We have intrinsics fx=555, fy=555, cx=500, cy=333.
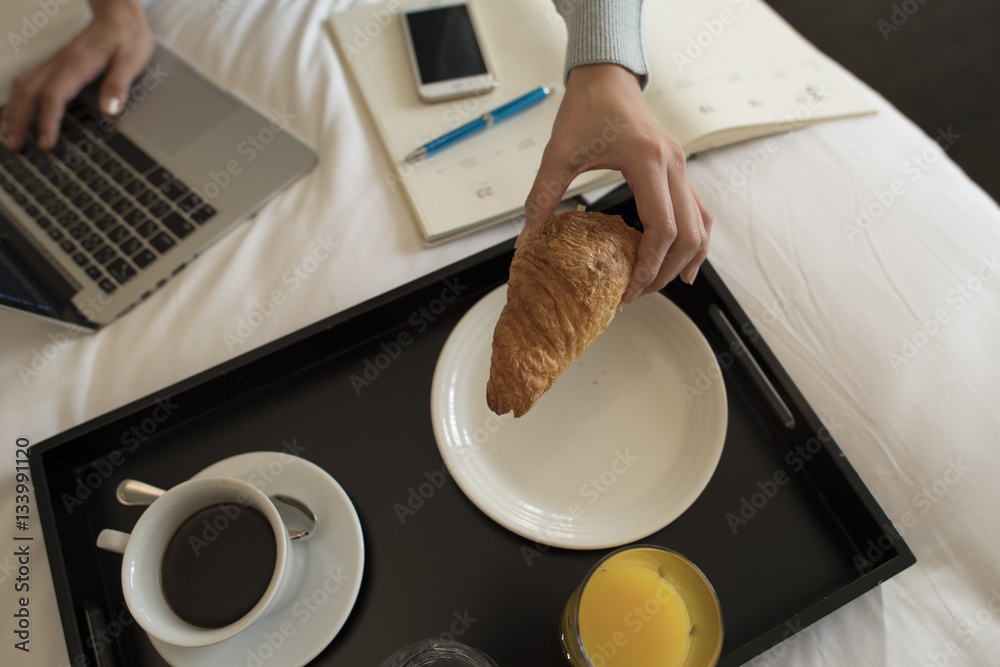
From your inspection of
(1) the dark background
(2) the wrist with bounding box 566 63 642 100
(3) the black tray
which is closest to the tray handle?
(3) the black tray

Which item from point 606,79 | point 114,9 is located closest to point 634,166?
point 606,79

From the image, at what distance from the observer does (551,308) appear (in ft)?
2.08

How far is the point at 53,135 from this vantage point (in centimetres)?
91

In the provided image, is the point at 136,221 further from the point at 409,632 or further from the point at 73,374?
the point at 409,632

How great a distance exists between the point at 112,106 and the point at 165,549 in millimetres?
759

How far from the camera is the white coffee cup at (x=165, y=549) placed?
0.53m

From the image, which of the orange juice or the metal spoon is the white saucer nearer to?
the metal spoon

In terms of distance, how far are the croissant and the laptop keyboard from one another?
55 centimetres

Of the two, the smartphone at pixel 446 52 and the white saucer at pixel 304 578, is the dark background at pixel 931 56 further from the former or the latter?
the white saucer at pixel 304 578

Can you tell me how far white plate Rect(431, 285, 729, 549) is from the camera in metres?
0.66

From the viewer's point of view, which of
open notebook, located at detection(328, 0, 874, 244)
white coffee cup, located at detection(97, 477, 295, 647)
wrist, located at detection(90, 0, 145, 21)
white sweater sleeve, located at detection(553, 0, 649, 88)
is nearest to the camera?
white coffee cup, located at detection(97, 477, 295, 647)

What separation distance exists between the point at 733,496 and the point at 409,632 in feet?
1.39

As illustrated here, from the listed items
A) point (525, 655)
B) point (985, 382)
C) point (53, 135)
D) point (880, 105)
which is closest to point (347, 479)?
point (525, 655)

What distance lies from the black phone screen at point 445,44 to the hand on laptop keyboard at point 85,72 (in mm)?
490
